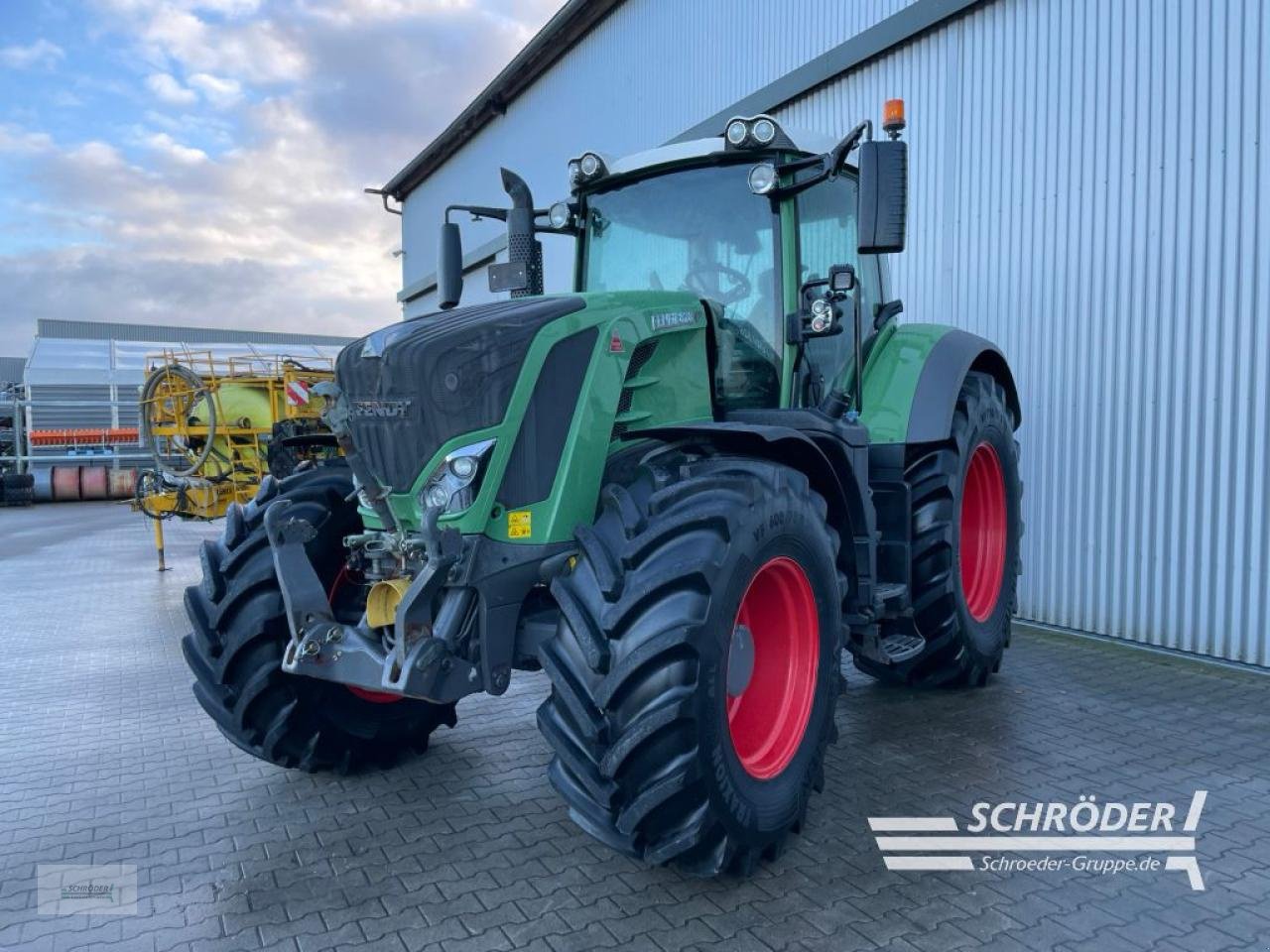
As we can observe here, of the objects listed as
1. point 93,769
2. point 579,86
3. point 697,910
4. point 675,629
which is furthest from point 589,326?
point 579,86

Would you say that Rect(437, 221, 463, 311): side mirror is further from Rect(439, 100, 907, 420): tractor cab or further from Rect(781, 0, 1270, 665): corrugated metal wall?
Rect(781, 0, 1270, 665): corrugated metal wall

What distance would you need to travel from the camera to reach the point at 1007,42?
6.31 metres

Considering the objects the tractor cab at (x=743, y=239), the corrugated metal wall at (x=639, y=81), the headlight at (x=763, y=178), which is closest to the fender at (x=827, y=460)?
the tractor cab at (x=743, y=239)

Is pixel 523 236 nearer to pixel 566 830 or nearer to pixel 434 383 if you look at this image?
pixel 434 383

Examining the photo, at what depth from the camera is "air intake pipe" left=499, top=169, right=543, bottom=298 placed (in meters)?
4.31

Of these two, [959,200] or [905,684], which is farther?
[959,200]

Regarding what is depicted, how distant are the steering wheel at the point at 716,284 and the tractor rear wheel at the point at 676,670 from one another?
1127 mm

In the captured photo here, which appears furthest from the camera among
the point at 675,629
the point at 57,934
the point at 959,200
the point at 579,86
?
the point at 579,86

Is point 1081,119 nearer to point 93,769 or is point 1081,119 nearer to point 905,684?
point 905,684

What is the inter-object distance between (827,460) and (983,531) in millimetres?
2238

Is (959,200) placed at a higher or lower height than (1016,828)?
higher

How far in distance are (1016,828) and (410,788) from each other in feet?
7.56

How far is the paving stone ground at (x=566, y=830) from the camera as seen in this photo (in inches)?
106

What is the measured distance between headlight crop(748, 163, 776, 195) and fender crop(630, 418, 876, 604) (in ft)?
2.92
